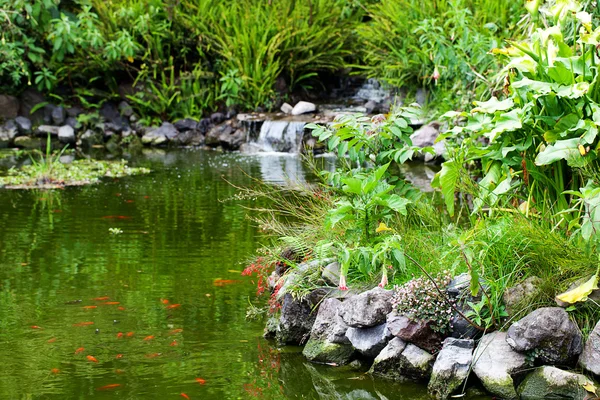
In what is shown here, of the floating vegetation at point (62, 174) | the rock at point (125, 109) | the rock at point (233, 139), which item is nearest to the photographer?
the floating vegetation at point (62, 174)

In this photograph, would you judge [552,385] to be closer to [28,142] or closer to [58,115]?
[28,142]

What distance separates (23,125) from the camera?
52.1 feet

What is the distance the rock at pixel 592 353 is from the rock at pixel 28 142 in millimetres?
12366

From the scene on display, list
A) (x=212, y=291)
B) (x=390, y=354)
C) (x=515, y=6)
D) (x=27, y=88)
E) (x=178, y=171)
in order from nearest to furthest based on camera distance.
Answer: (x=390, y=354) < (x=212, y=291) < (x=178, y=171) < (x=515, y=6) < (x=27, y=88)

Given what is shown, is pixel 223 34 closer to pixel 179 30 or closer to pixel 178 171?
pixel 179 30

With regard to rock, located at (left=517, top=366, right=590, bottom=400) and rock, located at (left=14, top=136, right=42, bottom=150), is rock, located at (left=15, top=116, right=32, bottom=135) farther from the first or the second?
rock, located at (left=517, top=366, right=590, bottom=400)

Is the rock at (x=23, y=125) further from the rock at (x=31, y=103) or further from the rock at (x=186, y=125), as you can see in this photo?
the rock at (x=186, y=125)

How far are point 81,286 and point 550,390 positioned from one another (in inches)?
145

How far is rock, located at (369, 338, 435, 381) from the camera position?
4625mm

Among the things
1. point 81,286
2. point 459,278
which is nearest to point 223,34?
point 81,286

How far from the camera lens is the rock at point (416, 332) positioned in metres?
4.61

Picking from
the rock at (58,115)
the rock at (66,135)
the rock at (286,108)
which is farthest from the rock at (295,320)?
the rock at (58,115)

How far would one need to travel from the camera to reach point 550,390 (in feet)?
14.0

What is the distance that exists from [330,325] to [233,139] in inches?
418
